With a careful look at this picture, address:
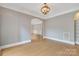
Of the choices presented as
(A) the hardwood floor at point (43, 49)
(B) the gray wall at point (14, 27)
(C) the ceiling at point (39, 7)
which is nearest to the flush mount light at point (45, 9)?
(C) the ceiling at point (39, 7)

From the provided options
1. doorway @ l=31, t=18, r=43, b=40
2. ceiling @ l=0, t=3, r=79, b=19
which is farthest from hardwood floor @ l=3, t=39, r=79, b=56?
ceiling @ l=0, t=3, r=79, b=19

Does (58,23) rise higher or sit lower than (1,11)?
lower

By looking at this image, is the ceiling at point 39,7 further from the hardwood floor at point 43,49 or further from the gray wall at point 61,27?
the hardwood floor at point 43,49

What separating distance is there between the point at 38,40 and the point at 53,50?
46cm

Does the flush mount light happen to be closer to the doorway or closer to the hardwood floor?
the doorway

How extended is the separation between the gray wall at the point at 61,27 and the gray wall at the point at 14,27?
0.52 meters

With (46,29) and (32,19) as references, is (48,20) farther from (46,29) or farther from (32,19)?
(32,19)

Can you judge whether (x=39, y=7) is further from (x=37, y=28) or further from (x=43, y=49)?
(x=43, y=49)

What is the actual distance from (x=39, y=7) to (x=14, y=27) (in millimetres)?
824

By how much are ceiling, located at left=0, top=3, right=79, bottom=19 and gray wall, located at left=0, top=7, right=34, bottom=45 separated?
0.15 meters

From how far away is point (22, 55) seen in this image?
2076mm

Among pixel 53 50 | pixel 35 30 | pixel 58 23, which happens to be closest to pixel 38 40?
pixel 35 30

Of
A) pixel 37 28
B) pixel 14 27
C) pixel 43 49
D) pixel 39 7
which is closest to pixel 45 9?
pixel 39 7

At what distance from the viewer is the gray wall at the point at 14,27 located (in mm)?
2182
